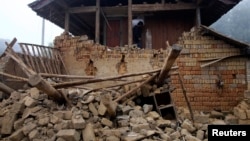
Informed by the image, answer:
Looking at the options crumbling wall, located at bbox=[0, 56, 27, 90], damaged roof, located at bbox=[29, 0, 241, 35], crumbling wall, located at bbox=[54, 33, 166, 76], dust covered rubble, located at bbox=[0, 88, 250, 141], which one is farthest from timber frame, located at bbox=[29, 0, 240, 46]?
dust covered rubble, located at bbox=[0, 88, 250, 141]

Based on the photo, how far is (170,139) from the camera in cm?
518

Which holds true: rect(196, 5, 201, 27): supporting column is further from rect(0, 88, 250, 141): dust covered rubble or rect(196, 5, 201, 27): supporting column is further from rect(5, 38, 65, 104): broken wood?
rect(5, 38, 65, 104): broken wood

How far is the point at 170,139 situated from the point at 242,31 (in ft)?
73.4

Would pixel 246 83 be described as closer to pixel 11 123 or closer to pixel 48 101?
pixel 48 101

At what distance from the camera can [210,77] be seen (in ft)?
27.8

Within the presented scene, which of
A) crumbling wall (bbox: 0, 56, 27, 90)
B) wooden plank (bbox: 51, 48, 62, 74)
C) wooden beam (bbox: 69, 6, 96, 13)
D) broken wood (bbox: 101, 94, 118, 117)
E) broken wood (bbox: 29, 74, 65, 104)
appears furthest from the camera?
wooden beam (bbox: 69, 6, 96, 13)

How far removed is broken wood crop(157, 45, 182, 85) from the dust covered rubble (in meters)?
0.76

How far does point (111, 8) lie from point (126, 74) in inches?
213

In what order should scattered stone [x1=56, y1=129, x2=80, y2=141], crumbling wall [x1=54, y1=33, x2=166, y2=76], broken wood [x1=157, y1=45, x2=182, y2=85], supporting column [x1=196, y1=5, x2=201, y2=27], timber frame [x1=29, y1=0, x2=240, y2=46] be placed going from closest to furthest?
scattered stone [x1=56, y1=129, x2=80, y2=141] < broken wood [x1=157, y1=45, x2=182, y2=85] < crumbling wall [x1=54, y1=33, x2=166, y2=76] < supporting column [x1=196, y1=5, x2=201, y2=27] < timber frame [x1=29, y1=0, x2=240, y2=46]

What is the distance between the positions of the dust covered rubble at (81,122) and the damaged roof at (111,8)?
16.7 ft

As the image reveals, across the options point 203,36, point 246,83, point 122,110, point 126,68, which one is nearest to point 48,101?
point 122,110

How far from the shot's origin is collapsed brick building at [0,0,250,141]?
5227 mm

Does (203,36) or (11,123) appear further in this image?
(203,36)

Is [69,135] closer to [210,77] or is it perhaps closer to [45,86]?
[45,86]
